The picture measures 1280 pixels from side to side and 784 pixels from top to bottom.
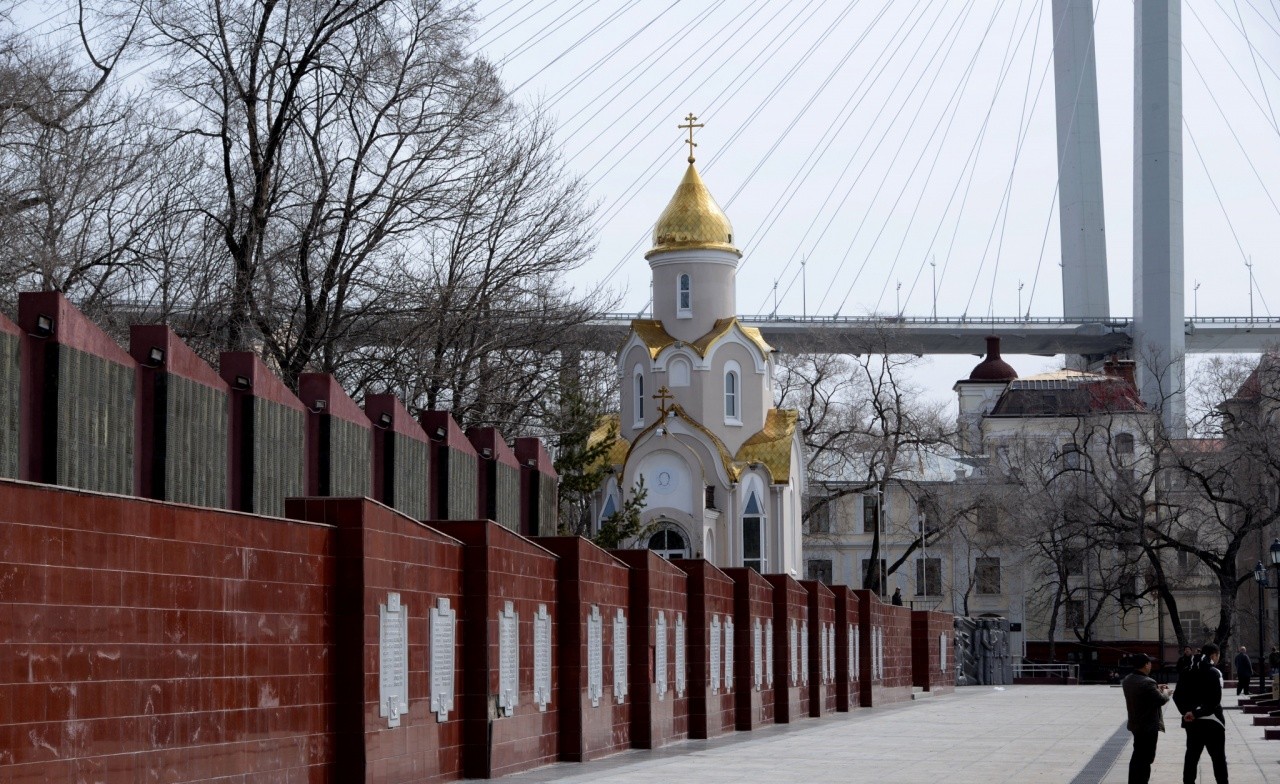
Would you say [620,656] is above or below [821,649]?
above

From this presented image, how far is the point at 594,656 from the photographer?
1983 cm

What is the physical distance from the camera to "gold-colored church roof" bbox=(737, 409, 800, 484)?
154 feet

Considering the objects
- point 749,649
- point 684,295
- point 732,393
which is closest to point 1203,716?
point 749,649

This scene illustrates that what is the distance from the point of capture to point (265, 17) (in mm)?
28594

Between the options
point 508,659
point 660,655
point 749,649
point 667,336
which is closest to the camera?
point 508,659

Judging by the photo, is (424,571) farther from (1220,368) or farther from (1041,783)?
(1220,368)

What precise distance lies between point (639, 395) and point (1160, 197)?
27439mm

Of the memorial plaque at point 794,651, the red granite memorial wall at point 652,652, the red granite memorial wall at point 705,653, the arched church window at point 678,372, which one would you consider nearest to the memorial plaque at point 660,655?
the red granite memorial wall at point 652,652

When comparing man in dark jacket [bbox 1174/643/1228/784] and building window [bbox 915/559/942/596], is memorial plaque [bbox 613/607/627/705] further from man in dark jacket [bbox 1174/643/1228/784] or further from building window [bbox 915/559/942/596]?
building window [bbox 915/559/942/596]

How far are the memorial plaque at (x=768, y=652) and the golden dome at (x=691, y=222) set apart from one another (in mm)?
20500

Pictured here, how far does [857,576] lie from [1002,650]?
1536 cm

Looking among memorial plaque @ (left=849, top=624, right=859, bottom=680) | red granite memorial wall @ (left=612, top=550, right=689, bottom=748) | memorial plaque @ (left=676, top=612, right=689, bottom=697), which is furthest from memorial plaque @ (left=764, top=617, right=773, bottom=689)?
memorial plaque @ (left=849, top=624, right=859, bottom=680)

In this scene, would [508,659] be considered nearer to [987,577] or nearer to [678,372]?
[678,372]

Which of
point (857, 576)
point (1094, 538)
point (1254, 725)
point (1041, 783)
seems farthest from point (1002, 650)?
point (1041, 783)
